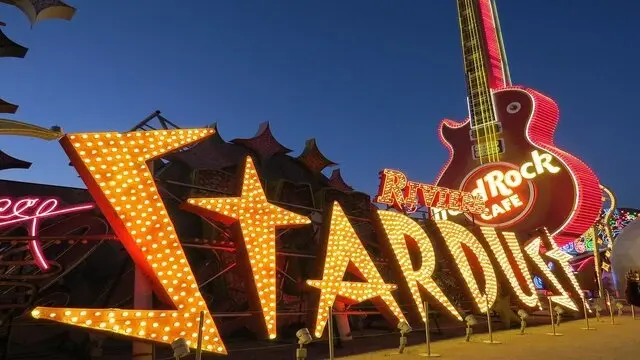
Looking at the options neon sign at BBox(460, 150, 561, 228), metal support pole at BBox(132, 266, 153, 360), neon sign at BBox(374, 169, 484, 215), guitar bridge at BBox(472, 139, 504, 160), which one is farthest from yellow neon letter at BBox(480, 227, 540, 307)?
guitar bridge at BBox(472, 139, 504, 160)

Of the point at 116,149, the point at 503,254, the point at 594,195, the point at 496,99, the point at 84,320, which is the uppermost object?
the point at 496,99

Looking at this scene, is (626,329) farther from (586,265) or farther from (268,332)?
(586,265)

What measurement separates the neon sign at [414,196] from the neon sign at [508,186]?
30.7 ft

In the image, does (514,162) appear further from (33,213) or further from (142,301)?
(33,213)

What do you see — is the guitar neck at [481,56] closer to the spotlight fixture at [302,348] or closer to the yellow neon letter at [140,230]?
the spotlight fixture at [302,348]

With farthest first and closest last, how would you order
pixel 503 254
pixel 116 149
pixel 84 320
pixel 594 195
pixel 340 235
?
pixel 594 195, pixel 503 254, pixel 340 235, pixel 116 149, pixel 84 320

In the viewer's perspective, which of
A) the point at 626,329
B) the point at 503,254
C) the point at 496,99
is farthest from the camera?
the point at 496,99

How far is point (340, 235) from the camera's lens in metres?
12.2

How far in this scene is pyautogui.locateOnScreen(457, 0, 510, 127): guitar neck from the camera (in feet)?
108

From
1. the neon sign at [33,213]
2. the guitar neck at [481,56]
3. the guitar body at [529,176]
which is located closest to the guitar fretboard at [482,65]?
the guitar neck at [481,56]

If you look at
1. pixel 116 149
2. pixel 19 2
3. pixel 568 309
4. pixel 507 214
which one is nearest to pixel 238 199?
pixel 116 149

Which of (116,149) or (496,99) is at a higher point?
(496,99)

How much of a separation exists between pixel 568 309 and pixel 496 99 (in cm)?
1712

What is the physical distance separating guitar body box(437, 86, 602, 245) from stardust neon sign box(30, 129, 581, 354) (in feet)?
56.0
